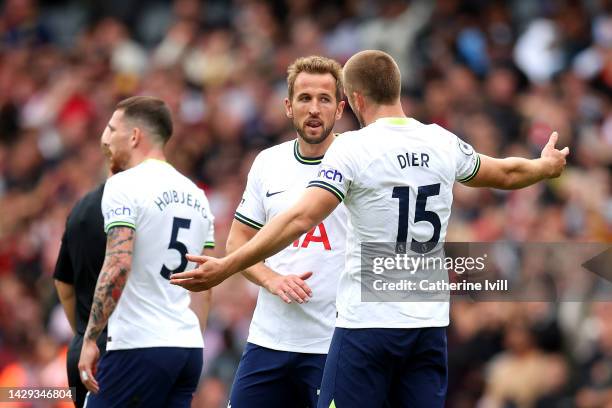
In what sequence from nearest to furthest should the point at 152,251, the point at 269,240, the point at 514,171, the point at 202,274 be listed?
the point at 202,274 → the point at 269,240 → the point at 514,171 → the point at 152,251

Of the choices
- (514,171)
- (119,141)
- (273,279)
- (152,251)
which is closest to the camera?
(514,171)

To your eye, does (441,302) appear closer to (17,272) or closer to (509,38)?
(509,38)

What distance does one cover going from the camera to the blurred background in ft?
39.1

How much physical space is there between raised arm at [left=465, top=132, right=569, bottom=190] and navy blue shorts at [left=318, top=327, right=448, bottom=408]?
90cm

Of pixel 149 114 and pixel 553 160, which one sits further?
pixel 149 114

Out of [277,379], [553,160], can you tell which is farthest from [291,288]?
[553,160]

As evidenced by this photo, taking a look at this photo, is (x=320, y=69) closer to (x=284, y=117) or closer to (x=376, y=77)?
(x=376, y=77)

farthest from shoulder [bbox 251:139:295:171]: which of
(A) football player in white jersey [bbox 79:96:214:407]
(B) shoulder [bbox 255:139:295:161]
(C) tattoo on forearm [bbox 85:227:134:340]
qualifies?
(C) tattoo on forearm [bbox 85:227:134:340]

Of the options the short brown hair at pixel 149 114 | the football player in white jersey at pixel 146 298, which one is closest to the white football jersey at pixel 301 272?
the football player in white jersey at pixel 146 298

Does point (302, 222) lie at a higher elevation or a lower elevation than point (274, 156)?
lower

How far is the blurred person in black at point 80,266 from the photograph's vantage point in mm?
7793

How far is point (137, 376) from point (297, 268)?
1.15 metres

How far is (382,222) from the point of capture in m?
6.40

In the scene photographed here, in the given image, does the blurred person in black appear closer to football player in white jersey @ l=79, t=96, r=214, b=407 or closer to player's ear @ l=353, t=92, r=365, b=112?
football player in white jersey @ l=79, t=96, r=214, b=407
